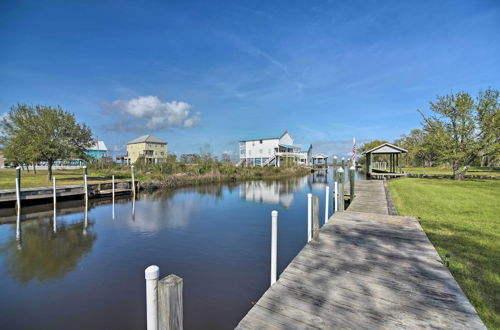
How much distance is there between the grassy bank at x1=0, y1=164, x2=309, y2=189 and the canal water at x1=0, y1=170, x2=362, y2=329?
429 inches

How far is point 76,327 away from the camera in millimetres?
4402

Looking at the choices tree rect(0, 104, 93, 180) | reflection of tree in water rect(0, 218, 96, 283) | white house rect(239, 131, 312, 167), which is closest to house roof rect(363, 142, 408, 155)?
white house rect(239, 131, 312, 167)

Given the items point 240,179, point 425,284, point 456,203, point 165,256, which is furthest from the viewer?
point 240,179

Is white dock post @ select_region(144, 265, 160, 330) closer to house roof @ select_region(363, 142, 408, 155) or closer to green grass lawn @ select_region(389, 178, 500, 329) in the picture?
green grass lawn @ select_region(389, 178, 500, 329)

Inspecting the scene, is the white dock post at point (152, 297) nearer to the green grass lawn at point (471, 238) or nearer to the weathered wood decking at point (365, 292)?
the weathered wood decking at point (365, 292)

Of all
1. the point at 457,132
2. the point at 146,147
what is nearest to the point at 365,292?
the point at 457,132

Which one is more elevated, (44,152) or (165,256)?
(44,152)

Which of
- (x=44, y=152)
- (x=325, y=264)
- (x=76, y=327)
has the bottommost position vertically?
(x=76, y=327)

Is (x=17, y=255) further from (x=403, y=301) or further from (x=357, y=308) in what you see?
(x=403, y=301)

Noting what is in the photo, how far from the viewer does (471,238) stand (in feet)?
19.5

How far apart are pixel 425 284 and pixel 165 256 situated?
6.89 meters

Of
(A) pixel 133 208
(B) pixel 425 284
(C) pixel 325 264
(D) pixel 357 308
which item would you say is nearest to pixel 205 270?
(C) pixel 325 264

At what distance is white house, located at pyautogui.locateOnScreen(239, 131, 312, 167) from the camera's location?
4947 centimetres

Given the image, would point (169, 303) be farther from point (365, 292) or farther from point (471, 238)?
point (471, 238)
